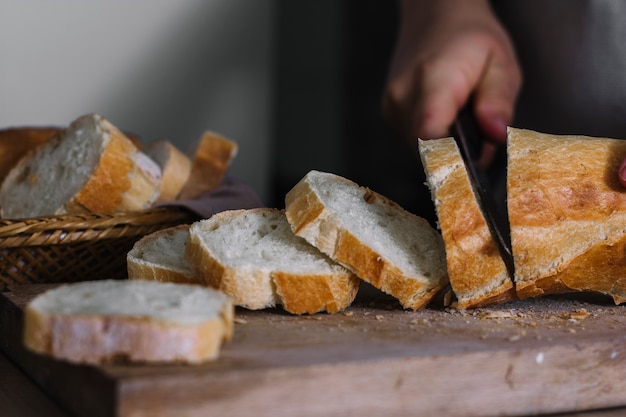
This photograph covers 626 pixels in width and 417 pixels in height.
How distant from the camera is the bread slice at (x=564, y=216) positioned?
5.82ft

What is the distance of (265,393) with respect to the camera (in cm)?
131

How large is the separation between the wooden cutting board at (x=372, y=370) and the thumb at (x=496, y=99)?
1136 millimetres

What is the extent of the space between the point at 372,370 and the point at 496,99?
1716 millimetres

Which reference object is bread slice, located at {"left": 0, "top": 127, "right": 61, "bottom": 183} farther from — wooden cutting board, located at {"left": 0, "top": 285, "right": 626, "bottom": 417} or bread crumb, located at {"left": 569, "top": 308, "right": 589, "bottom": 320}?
bread crumb, located at {"left": 569, "top": 308, "right": 589, "bottom": 320}

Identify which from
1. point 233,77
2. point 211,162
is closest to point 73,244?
point 211,162

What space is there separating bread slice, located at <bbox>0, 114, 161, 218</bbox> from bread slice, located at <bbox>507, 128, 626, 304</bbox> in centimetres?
106

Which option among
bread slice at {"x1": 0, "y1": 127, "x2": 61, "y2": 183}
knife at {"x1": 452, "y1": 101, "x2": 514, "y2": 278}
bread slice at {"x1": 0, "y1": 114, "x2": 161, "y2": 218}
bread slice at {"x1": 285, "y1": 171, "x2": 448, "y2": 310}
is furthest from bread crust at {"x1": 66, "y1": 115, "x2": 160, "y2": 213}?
knife at {"x1": 452, "y1": 101, "x2": 514, "y2": 278}

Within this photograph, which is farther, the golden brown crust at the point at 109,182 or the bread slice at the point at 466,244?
the golden brown crust at the point at 109,182

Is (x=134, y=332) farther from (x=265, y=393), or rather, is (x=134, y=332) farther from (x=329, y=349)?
(x=329, y=349)

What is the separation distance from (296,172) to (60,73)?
140 cm

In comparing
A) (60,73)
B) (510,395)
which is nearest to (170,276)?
(510,395)

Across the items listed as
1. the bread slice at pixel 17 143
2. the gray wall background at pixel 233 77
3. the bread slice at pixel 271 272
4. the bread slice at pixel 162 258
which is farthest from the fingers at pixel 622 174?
Answer: the gray wall background at pixel 233 77

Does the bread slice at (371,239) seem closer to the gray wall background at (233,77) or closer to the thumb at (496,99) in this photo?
the thumb at (496,99)

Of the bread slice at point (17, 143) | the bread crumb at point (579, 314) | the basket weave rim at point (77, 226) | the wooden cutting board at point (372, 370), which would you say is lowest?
the bread crumb at point (579, 314)
